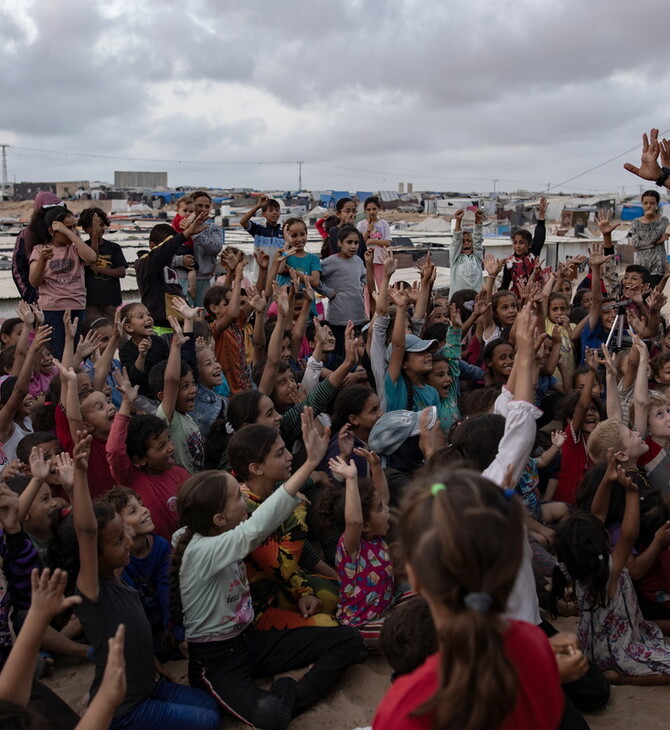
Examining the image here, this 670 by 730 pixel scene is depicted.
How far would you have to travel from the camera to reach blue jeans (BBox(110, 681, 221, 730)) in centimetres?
292

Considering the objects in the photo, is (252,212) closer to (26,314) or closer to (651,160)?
(26,314)

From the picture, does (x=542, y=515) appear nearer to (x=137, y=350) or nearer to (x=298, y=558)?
(x=298, y=558)

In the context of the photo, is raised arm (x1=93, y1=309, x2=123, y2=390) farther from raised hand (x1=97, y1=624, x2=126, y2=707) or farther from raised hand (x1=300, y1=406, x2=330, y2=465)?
raised hand (x1=97, y1=624, x2=126, y2=707)

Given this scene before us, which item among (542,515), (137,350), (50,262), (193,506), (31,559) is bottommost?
(542,515)

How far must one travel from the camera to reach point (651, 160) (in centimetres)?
520

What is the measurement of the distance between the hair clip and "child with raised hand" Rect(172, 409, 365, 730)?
1.52m

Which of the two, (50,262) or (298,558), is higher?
(50,262)

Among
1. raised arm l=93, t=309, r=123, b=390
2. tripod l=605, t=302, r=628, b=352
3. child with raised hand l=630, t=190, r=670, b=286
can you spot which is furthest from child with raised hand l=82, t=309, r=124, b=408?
child with raised hand l=630, t=190, r=670, b=286

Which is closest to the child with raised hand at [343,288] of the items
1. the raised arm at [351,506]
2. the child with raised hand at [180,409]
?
the child with raised hand at [180,409]

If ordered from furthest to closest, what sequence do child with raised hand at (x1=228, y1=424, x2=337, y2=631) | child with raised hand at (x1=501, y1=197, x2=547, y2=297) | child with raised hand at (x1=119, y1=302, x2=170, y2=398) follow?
child with raised hand at (x1=501, y1=197, x2=547, y2=297) → child with raised hand at (x1=119, y1=302, x2=170, y2=398) → child with raised hand at (x1=228, y1=424, x2=337, y2=631)

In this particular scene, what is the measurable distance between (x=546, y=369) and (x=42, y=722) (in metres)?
5.23

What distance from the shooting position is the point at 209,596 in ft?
10.5

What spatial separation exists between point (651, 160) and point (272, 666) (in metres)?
4.16

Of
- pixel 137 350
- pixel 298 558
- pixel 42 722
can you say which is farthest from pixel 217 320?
pixel 42 722
